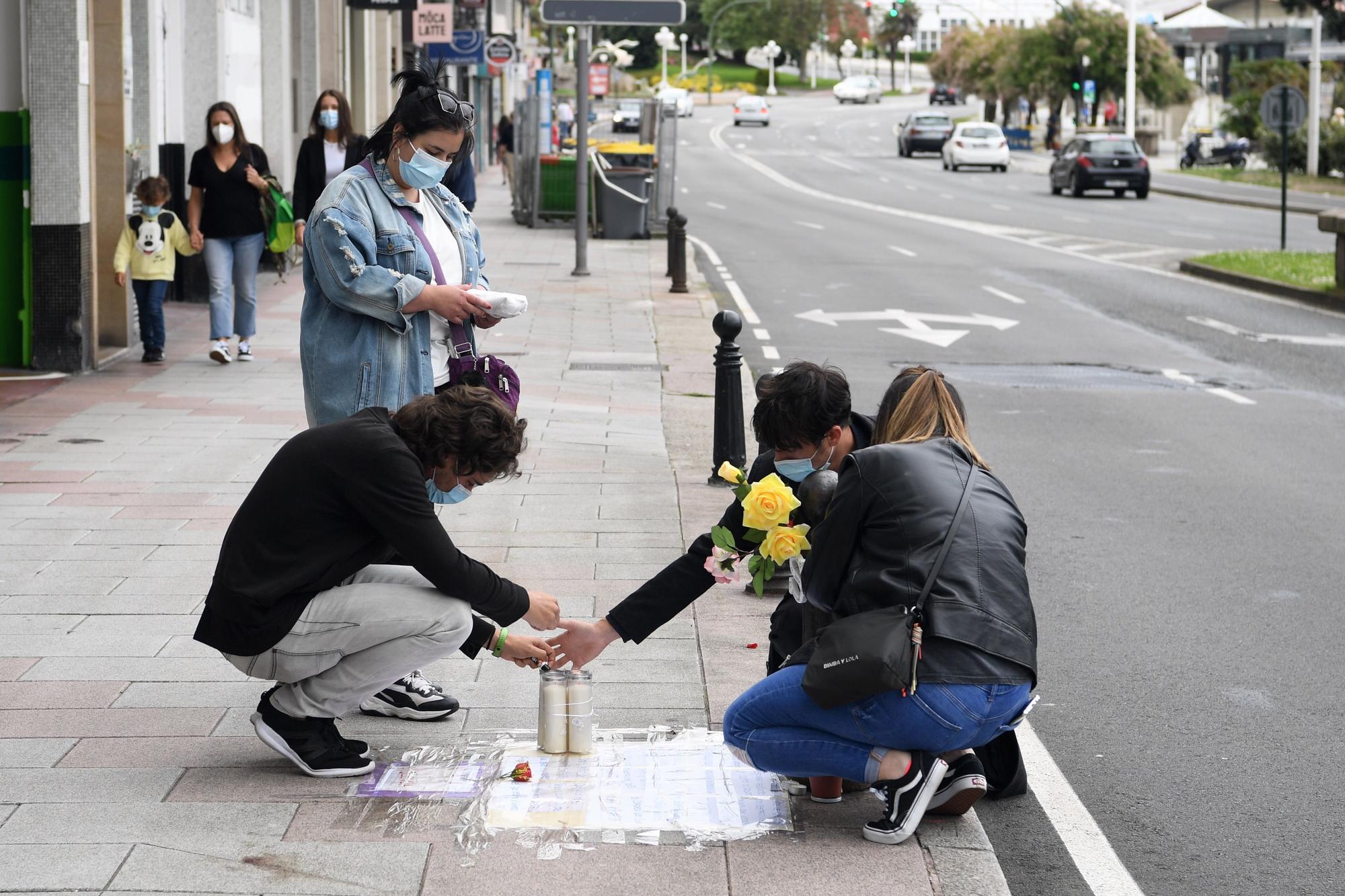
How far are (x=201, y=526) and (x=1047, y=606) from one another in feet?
12.3

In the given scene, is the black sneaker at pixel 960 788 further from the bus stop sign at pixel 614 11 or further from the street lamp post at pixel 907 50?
the street lamp post at pixel 907 50

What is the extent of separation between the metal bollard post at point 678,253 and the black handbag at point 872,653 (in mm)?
14655

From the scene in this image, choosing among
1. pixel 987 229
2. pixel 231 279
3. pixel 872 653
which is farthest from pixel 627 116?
pixel 872 653

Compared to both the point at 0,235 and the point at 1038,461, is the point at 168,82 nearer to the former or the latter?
the point at 0,235

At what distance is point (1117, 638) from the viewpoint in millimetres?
6492

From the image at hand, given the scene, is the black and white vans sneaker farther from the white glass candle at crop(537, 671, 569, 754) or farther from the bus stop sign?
the bus stop sign

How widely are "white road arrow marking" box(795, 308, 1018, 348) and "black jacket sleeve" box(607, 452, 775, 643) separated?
449 inches

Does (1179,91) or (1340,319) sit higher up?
(1179,91)

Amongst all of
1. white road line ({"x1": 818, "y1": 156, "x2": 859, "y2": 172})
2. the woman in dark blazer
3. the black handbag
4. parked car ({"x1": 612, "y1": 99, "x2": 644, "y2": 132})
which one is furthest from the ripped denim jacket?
parked car ({"x1": 612, "y1": 99, "x2": 644, "y2": 132})

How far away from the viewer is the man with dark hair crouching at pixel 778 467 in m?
4.49

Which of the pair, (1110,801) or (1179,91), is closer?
(1110,801)

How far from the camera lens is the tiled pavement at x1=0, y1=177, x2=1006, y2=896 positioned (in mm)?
4016

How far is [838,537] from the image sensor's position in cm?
424

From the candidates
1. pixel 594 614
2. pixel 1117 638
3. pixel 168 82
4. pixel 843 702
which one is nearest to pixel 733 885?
pixel 843 702
